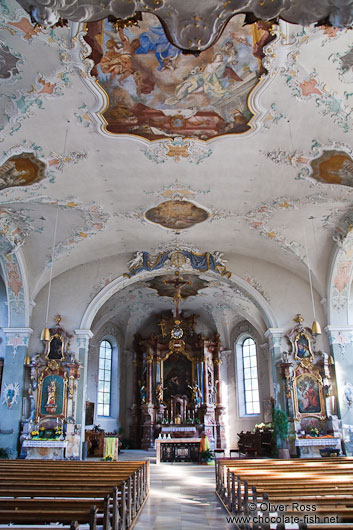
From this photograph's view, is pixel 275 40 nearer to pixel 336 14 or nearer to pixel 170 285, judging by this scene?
pixel 336 14

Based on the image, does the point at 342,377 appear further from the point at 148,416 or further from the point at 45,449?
the point at 148,416

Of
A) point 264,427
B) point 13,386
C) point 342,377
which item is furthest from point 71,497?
point 264,427

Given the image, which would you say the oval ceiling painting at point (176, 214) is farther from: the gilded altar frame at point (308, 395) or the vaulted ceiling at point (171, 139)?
the gilded altar frame at point (308, 395)

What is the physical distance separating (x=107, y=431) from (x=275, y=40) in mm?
19156

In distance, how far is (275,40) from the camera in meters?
7.22

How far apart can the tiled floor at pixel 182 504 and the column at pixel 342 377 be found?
14.1ft

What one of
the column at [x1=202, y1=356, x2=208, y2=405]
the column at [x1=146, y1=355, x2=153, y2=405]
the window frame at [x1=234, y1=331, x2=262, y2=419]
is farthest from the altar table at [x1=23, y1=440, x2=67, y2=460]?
the window frame at [x1=234, y1=331, x2=262, y2=419]

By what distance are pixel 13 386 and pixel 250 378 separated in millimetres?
11518

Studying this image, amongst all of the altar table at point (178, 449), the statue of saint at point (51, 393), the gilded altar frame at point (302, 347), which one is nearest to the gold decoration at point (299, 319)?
the gilded altar frame at point (302, 347)

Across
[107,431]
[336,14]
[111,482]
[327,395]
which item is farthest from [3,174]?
[107,431]

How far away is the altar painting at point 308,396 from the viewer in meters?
14.7

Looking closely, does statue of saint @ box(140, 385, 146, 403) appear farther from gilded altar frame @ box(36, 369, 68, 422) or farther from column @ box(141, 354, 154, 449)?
gilded altar frame @ box(36, 369, 68, 422)

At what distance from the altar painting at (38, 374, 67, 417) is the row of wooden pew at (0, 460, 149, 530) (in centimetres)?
606

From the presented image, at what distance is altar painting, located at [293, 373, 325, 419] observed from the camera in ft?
48.4
